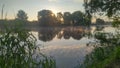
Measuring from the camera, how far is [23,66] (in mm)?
6562

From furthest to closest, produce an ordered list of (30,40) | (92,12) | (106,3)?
(92,12), (106,3), (30,40)

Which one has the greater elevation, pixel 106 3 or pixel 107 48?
pixel 106 3

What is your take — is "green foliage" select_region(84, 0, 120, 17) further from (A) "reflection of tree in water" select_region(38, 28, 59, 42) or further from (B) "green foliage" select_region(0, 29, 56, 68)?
(A) "reflection of tree in water" select_region(38, 28, 59, 42)

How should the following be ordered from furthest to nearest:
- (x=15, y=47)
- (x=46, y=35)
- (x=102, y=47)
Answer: (x=46, y=35) → (x=102, y=47) → (x=15, y=47)

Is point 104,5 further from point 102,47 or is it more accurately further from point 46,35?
point 46,35

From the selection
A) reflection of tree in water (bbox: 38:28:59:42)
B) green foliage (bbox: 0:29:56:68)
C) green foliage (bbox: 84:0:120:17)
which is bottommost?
reflection of tree in water (bbox: 38:28:59:42)

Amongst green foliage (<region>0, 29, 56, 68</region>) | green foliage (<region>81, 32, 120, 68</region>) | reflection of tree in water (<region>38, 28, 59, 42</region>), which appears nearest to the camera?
green foliage (<region>0, 29, 56, 68</region>)

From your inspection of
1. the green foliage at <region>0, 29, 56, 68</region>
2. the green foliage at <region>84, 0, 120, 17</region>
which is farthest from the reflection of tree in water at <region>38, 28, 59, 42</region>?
the green foliage at <region>0, 29, 56, 68</region>

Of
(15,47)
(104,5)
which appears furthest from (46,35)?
(15,47)

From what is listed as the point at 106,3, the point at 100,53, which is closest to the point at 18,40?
the point at 100,53

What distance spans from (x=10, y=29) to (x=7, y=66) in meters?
0.97

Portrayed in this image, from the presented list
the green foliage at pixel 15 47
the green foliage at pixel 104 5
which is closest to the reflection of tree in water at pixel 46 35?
the green foliage at pixel 104 5

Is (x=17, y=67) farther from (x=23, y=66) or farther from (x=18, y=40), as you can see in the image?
(x=18, y=40)

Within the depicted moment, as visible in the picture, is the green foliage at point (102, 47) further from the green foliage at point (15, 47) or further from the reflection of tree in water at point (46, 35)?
the reflection of tree in water at point (46, 35)
